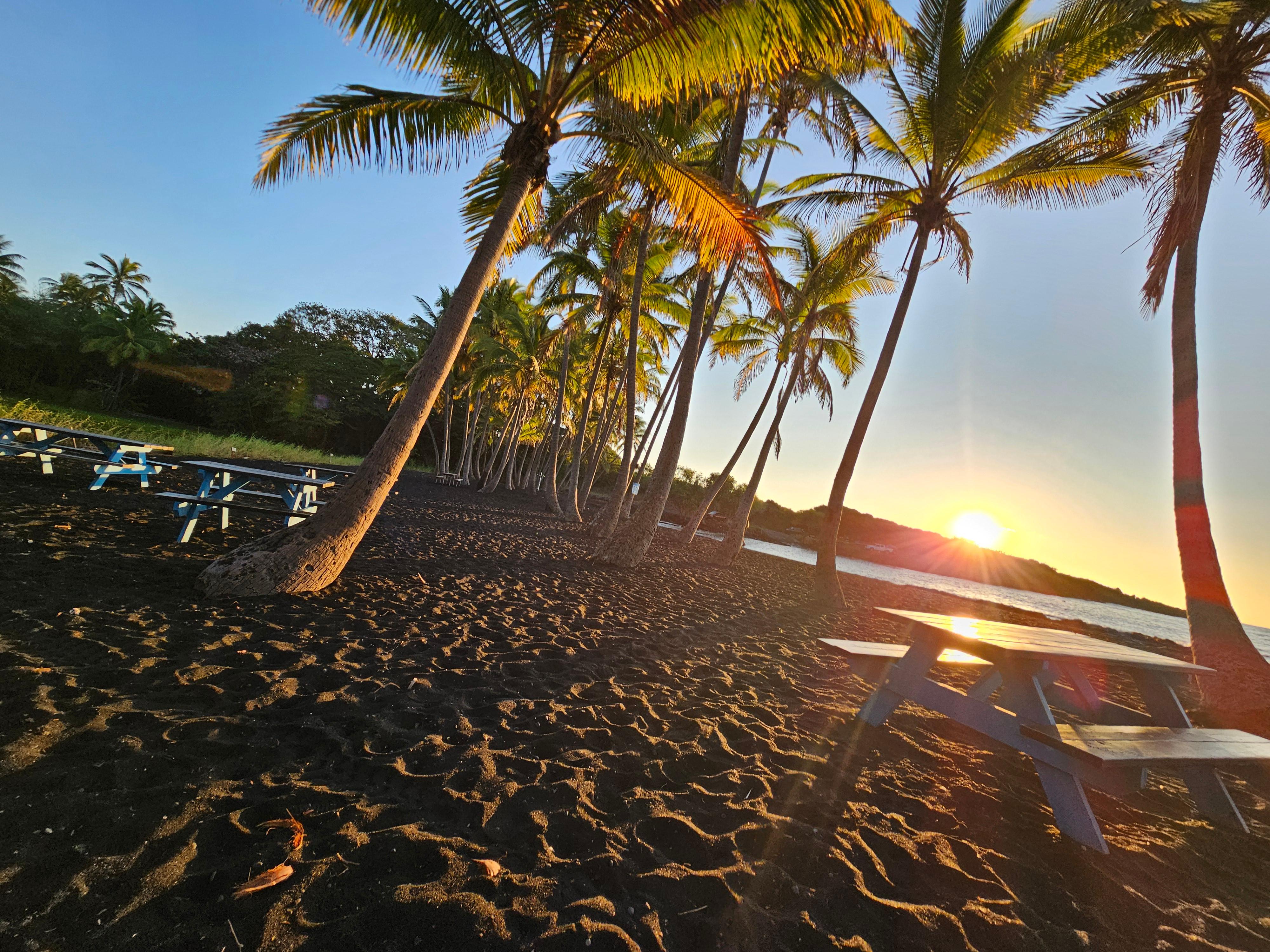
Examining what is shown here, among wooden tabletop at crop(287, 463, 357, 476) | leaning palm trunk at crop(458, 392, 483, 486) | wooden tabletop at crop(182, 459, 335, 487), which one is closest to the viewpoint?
wooden tabletop at crop(182, 459, 335, 487)

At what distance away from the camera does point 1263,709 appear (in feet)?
14.1

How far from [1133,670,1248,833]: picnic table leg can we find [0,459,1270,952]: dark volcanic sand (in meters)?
0.16

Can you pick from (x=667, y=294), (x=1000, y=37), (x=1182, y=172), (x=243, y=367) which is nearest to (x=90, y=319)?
(x=243, y=367)

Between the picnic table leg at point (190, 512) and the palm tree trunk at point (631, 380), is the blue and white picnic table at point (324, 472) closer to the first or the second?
the picnic table leg at point (190, 512)

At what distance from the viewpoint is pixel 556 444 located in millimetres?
15852

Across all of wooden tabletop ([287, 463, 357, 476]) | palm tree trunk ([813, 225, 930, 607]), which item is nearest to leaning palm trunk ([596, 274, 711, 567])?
palm tree trunk ([813, 225, 930, 607])

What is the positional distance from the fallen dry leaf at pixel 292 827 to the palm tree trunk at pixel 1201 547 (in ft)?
24.0

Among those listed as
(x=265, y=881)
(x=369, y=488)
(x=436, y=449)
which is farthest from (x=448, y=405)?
(x=265, y=881)

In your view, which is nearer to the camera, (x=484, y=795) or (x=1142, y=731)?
(x=484, y=795)

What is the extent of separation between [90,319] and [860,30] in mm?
40773

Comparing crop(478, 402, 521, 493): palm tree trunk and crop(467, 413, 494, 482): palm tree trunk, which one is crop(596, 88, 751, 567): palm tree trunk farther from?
crop(467, 413, 494, 482): palm tree trunk

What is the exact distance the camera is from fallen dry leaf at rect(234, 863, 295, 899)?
1306mm

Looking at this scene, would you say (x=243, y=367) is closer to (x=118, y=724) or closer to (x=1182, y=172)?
(x=118, y=724)

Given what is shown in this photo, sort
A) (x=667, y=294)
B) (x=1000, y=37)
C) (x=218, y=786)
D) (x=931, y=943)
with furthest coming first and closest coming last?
1. (x=667, y=294)
2. (x=1000, y=37)
3. (x=218, y=786)
4. (x=931, y=943)
